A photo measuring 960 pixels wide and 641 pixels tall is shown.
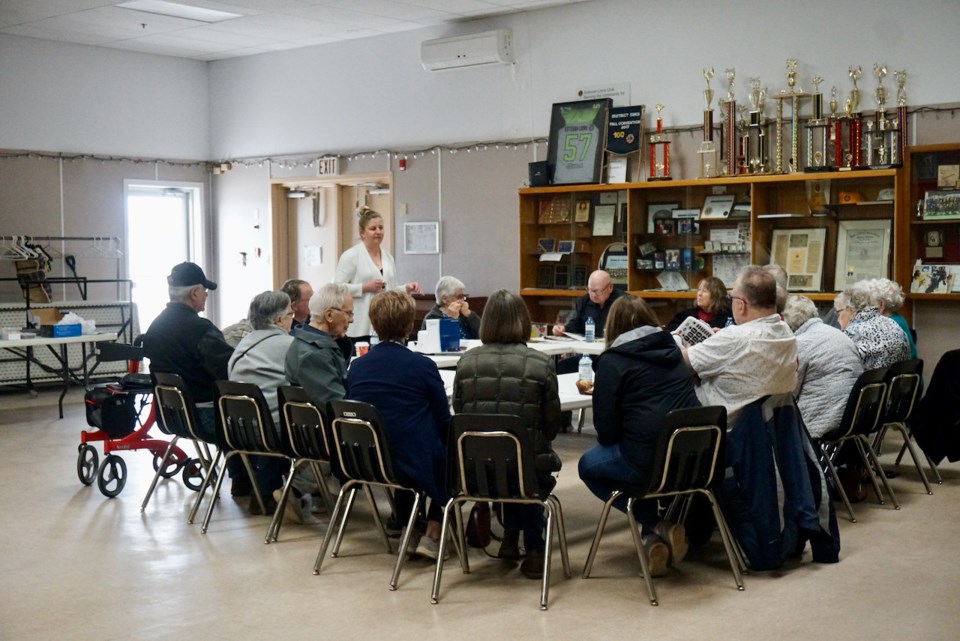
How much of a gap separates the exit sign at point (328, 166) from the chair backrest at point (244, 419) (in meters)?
6.45

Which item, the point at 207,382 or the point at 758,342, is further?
the point at 207,382

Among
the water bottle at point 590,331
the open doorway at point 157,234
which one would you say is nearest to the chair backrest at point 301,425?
the water bottle at point 590,331

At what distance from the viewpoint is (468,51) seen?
32.7 feet

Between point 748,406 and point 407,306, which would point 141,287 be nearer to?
point 407,306

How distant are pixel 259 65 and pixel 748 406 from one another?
8883mm

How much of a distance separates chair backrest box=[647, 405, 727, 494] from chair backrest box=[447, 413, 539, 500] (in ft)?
1.58

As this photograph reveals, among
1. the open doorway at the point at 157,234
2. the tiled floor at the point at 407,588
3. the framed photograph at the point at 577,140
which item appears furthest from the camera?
the open doorway at the point at 157,234

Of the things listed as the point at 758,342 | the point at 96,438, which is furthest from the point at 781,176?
the point at 96,438

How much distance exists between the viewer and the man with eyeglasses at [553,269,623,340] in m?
7.74

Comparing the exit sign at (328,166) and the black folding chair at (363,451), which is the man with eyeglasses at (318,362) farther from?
the exit sign at (328,166)

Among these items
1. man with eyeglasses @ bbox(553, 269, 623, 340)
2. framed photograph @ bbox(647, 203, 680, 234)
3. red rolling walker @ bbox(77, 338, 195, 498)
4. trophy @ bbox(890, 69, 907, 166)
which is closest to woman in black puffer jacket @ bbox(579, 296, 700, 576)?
red rolling walker @ bbox(77, 338, 195, 498)

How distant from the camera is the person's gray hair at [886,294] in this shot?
609 centimetres

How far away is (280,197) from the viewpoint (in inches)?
478

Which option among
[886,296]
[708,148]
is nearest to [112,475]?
[886,296]
